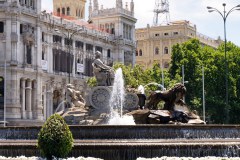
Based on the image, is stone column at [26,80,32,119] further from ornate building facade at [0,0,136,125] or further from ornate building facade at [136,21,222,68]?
ornate building facade at [136,21,222,68]

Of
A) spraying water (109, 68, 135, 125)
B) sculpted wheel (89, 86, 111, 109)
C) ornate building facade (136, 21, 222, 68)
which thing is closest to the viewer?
spraying water (109, 68, 135, 125)

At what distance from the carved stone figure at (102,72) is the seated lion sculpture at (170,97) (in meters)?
4.52

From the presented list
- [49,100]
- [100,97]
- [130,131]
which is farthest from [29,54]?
[130,131]

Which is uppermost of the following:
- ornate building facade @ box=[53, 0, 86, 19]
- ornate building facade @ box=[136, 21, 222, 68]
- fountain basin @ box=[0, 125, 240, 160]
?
ornate building facade @ box=[53, 0, 86, 19]

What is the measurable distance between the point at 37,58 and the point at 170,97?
54.1 metres

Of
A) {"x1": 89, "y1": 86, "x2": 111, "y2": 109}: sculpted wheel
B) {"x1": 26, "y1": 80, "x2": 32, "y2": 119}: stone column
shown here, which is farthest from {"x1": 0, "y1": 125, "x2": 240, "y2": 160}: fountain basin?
{"x1": 26, "y1": 80, "x2": 32, "y2": 119}: stone column

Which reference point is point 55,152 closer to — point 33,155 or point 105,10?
point 33,155

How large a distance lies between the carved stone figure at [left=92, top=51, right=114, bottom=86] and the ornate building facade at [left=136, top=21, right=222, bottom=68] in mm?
95401

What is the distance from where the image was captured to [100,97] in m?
39.6

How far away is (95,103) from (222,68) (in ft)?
149

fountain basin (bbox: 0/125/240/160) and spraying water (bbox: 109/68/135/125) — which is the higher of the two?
spraying water (bbox: 109/68/135/125)

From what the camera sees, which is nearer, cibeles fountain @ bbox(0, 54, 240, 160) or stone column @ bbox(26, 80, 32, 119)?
cibeles fountain @ bbox(0, 54, 240, 160)

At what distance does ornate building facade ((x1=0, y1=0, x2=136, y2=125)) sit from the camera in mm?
81750

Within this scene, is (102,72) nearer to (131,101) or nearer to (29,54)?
(131,101)
